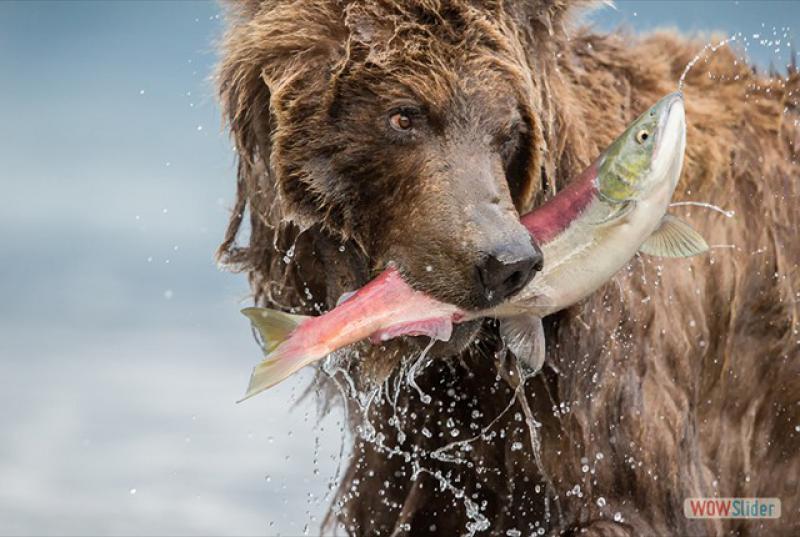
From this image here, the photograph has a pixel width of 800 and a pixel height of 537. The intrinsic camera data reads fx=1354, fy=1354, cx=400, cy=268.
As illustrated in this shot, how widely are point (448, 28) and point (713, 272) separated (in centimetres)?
172

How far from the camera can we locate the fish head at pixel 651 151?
161 inches

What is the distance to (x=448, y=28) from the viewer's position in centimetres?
461

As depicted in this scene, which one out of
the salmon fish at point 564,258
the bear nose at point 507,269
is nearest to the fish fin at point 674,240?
the salmon fish at point 564,258

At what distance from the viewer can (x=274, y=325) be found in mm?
4062

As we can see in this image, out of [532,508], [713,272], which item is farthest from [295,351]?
[713,272]

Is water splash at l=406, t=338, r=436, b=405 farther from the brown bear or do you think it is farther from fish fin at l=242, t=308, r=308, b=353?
fish fin at l=242, t=308, r=308, b=353

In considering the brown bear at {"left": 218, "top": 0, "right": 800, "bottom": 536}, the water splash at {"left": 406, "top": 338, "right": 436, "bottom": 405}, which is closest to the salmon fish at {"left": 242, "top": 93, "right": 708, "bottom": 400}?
the brown bear at {"left": 218, "top": 0, "right": 800, "bottom": 536}

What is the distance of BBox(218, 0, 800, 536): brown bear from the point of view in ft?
14.8

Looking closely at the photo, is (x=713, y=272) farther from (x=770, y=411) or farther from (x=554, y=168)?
(x=554, y=168)

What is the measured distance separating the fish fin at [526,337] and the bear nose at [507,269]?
9.2 inches

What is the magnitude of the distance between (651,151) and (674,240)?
31 centimetres

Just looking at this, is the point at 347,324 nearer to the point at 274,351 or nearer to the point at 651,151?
the point at 274,351

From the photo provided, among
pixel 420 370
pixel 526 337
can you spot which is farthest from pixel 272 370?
pixel 420 370

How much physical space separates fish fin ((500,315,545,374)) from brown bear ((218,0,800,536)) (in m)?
0.17
